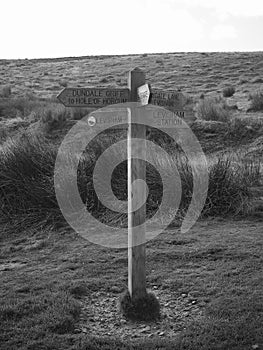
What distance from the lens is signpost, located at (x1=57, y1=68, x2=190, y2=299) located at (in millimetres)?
3881

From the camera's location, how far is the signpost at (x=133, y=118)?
12.7 feet

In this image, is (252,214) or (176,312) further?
(252,214)

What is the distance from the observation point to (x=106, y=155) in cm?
768

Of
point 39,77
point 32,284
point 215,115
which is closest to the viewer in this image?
point 32,284

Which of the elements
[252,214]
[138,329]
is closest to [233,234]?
[252,214]

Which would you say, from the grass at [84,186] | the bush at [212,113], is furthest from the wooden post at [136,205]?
the bush at [212,113]

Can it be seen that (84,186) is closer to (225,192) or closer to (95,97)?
(225,192)

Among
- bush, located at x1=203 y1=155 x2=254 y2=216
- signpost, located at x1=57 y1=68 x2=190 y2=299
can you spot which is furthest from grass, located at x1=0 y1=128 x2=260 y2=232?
signpost, located at x1=57 y1=68 x2=190 y2=299

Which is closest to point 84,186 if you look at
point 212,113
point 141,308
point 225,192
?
point 225,192

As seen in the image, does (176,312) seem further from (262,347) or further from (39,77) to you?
(39,77)

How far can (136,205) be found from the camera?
4.02m

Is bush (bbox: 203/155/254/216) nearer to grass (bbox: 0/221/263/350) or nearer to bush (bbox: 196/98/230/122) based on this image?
grass (bbox: 0/221/263/350)

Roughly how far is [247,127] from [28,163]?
658 centimetres

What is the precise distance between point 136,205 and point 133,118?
702 millimetres
